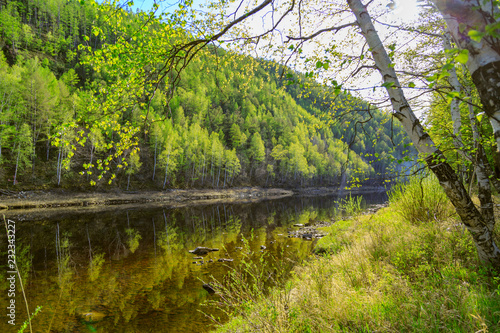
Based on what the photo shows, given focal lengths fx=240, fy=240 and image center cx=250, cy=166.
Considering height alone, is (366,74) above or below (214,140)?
below

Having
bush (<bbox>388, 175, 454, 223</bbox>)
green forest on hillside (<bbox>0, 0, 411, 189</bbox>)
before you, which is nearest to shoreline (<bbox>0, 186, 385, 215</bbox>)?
green forest on hillside (<bbox>0, 0, 411, 189</bbox>)

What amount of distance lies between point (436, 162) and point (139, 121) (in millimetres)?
23641

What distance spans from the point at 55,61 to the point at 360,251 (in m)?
86.4

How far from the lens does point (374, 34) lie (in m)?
3.17

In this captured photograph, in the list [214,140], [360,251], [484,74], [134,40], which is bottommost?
[360,251]

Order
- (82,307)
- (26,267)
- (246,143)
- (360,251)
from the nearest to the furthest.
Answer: (360,251), (82,307), (26,267), (246,143)

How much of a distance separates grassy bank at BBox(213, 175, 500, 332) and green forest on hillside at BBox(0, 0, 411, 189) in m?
1.65

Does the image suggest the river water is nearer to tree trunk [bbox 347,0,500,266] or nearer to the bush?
tree trunk [bbox 347,0,500,266]

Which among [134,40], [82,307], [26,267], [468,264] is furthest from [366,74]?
[26,267]

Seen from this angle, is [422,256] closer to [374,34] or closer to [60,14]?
[374,34]

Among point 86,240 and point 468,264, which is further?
point 86,240

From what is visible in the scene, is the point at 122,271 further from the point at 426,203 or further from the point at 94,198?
the point at 94,198

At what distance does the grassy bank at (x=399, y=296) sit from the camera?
2.60 meters

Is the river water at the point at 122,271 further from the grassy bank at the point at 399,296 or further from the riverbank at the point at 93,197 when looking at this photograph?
the riverbank at the point at 93,197
